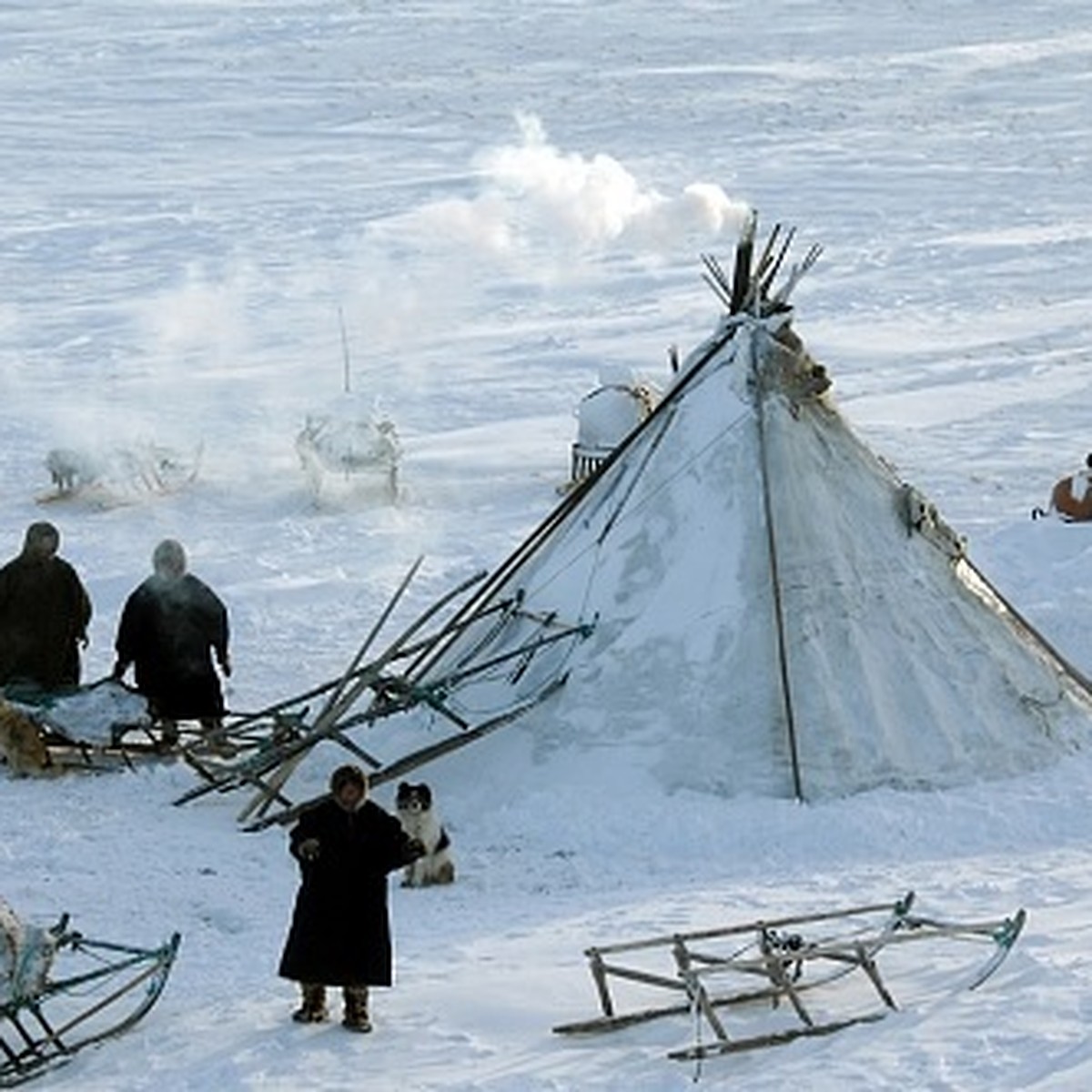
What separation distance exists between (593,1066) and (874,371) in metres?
14.7

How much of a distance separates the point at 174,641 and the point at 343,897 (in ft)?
12.9

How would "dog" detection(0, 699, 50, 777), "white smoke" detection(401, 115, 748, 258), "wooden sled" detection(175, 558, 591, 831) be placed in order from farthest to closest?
"white smoke" detection(401, 115, 748, 258) < "dog" detection(0, 699, 50, 777) < "wooden sled" detection(175, 558, 591, 831)

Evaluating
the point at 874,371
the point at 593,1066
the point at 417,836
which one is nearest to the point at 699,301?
the point at 874,371

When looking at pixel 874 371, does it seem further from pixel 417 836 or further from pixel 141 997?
pixel 141 997

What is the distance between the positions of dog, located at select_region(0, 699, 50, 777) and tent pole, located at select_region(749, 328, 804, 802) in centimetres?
301

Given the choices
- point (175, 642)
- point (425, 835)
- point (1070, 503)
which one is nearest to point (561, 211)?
point (1070, 503)

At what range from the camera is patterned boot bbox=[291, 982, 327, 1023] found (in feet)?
24.7

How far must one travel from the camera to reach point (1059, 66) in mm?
38562

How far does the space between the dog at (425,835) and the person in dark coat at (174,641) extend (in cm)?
195

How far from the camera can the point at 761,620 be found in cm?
1062

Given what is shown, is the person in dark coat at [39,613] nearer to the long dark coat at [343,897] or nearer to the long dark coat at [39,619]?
the long dark coat at [39,619]

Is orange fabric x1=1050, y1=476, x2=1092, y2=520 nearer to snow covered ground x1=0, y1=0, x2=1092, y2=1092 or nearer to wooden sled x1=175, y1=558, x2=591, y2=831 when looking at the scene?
snow covered ground x1=0, y1=0, x2=1092, y2=1092

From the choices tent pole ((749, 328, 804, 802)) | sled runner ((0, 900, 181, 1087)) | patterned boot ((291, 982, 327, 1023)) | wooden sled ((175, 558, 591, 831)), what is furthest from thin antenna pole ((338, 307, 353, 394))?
patterned boot ((291, 982, 327, 1023))

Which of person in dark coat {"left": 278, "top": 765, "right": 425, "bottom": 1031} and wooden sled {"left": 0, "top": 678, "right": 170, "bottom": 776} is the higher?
wooden sled {"left": 0, "top": 678, "right": 170, "bottom": 776}
